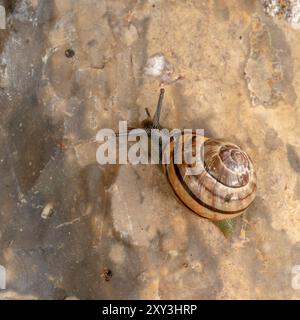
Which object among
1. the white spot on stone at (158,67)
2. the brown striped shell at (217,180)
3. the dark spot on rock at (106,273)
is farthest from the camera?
the white spot on stone at (158,67)

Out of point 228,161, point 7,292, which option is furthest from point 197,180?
point 7,292

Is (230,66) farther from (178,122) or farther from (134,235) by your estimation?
(134,235)

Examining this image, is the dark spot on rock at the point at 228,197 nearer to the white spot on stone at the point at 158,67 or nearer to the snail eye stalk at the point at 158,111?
the snail eye stalk at the point at 158,111

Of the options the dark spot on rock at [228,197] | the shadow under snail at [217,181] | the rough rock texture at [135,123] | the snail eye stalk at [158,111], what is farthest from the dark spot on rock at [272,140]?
the snail eye stalk at [158,111]

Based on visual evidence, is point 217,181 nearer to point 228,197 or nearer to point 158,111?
point 228,197
